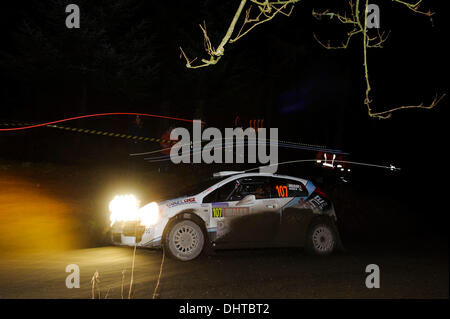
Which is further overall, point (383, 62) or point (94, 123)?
point (94, 123)

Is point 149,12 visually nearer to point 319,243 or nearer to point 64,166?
point 64,166

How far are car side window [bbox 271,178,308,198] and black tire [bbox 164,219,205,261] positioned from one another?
5.87 feet

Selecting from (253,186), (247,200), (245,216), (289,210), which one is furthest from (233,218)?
(289,210)

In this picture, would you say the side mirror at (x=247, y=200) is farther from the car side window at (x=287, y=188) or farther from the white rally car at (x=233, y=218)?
the car side window at (x=287, y=188)

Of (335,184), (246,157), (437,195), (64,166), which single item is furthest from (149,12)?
(437,195)

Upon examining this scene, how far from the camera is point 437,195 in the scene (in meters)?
23.1

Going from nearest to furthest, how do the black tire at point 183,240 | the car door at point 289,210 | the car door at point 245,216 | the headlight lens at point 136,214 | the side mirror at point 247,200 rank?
the black tire at point 183,240
the headlight lens at point 136,214
the side mirror at point 247,200
the car door at point 245,216
the car door at point 289,210

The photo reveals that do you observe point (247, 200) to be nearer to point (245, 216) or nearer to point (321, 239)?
point (245, 216)

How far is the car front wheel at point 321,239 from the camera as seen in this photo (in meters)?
10.2

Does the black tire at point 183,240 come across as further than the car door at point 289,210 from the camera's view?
→ No

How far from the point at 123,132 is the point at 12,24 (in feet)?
27.5

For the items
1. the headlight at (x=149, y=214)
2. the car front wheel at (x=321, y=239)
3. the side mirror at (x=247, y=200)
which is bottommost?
the car front wheel at (x=321, y=239)

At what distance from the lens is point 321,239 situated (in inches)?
406

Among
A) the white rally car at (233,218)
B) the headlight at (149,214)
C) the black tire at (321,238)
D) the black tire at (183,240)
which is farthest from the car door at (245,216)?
the headlight at (149,214)
